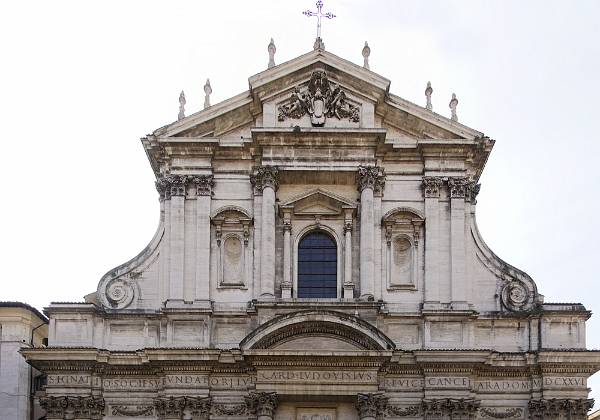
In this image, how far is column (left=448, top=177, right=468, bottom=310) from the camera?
34.2m

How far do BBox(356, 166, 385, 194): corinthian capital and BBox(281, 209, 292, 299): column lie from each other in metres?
2.07

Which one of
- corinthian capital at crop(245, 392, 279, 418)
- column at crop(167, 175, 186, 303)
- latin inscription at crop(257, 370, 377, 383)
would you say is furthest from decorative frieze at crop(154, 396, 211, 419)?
column at crop(167, 175, 186, 303)

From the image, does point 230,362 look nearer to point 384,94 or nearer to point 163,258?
point 163,258

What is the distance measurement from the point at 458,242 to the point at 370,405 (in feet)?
16.5

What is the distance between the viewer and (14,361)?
38.1 m

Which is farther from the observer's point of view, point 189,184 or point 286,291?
point 189,184

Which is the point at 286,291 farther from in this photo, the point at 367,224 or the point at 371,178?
the point at 371,178

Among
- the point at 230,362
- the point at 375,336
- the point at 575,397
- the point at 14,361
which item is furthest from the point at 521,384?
the point at 14,361

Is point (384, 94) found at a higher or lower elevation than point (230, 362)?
higher

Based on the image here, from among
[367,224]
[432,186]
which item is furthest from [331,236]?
[432,186]

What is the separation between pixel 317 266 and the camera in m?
34.9

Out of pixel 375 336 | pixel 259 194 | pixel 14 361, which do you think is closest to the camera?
pixel 375 336

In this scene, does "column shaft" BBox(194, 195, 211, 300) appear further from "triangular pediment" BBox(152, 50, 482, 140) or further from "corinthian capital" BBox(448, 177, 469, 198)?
"corinthian capital" BBox(448, 177, 469, 198)

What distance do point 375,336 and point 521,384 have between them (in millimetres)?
4088
